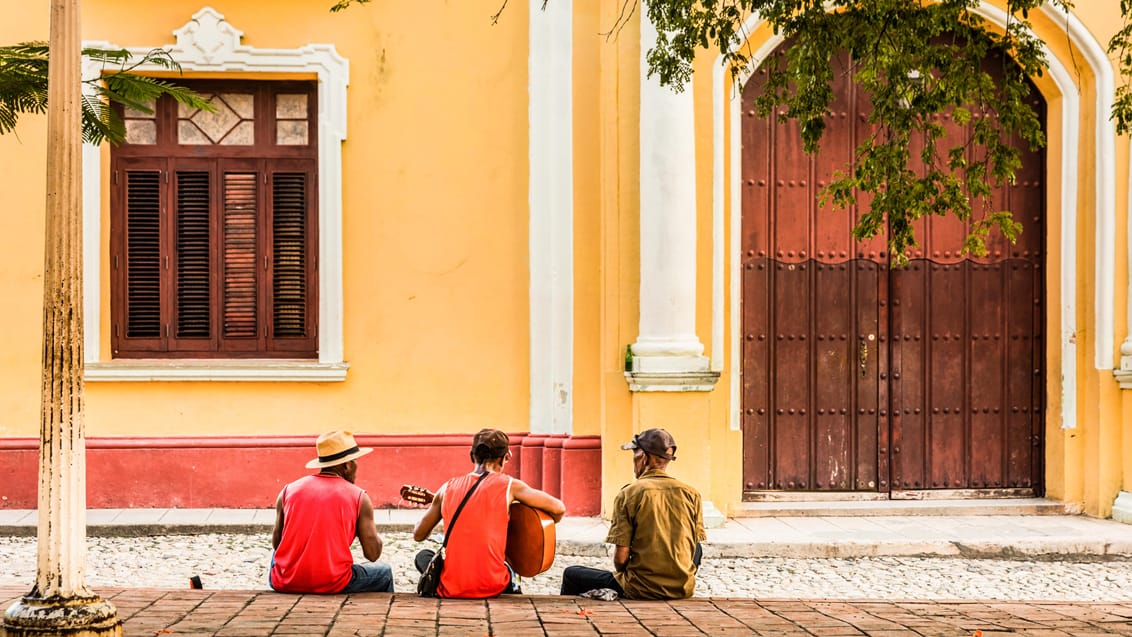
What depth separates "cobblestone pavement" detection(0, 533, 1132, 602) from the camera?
798 centimetres

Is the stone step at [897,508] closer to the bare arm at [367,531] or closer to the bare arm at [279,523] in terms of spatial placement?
the bare arm at [367,531]

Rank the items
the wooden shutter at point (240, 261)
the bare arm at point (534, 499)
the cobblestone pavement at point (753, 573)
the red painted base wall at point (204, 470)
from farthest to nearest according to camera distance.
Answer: the wooden shutter at point (240, 261) < the red painted base wall at point (204, 470) < the cobblestone pavement at point (753, 573) < the bare arm at point (534, 499)

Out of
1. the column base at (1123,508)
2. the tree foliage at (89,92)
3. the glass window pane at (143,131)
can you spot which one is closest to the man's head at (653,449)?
the tree foliage at (89,92)

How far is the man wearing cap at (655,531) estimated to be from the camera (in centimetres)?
657

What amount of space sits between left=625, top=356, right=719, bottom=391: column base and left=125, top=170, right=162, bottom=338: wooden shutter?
386cm

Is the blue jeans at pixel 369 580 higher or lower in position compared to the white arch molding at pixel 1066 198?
lower

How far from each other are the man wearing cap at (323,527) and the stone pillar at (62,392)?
149 centimetres

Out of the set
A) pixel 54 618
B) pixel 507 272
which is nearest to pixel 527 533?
pixel 54 618

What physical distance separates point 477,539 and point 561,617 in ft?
1.95

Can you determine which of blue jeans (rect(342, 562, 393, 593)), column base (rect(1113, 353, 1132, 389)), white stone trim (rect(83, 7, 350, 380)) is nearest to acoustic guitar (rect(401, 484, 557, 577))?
blue jeans (rect(342, 562, 393, 593))

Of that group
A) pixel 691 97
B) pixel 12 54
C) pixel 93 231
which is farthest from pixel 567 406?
pixel 12 54

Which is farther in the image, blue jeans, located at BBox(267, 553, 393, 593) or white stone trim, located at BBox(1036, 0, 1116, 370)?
white stone trim, located at BBox(1036, 0, 1116, 370)

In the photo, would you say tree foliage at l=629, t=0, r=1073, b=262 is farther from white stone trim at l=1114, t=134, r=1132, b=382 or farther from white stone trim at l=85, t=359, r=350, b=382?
white stone trim at l=85, t=359, r=350, b=382

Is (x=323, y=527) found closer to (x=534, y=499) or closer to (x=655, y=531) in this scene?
(x=534, y=499)
